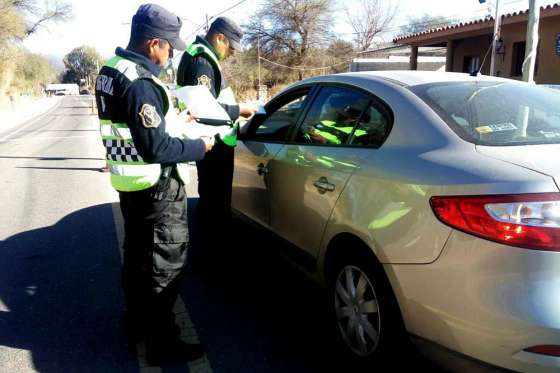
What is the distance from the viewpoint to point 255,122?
13.3ft

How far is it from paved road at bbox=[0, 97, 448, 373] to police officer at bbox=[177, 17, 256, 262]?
0.32 metres

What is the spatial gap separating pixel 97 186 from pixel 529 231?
7044mm

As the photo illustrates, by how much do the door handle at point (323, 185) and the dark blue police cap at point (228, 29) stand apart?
173 centimetres

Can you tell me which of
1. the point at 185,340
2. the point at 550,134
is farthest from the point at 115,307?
the point at 550,134

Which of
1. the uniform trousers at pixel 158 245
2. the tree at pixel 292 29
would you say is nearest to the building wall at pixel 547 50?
the uniform trousers at pixel 158 245

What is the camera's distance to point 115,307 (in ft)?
11.3

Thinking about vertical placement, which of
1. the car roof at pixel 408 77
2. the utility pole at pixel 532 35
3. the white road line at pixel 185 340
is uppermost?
the utility pole at pixel 532 35

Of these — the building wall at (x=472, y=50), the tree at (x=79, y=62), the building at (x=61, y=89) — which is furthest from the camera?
the tree at (x=79, y=62)

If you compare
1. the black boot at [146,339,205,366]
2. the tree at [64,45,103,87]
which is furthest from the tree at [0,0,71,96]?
the tree at [64,45,103,87]

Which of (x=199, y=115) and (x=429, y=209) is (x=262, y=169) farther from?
(x=429, y=209)

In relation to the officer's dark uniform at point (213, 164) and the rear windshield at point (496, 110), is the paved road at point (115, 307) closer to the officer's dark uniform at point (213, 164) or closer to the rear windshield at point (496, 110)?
the officer's dark uniform at point (213, 164)

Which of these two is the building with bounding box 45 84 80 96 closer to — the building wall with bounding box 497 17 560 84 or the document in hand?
the building wall with bounding box 497 17 560 84

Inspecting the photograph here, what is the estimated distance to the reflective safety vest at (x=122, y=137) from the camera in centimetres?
245

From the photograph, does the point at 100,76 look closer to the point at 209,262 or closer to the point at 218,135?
the point at 218,135
